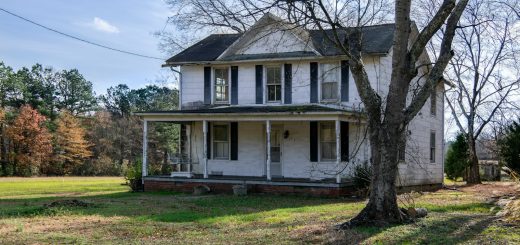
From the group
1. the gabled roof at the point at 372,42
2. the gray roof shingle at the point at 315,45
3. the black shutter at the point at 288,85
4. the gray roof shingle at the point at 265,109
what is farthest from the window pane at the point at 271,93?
the gabled roof at the point at 372,42

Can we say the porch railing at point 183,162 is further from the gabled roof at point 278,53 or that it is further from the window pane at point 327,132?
the window pane at point 327,132

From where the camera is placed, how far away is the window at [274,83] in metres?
22.6

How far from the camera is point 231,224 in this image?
480 inches

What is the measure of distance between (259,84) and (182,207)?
325 inches

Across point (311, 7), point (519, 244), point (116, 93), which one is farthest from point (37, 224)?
point (116, 93)

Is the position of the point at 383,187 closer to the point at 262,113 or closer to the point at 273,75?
the point at 262,113

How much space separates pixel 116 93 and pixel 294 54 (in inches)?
2117

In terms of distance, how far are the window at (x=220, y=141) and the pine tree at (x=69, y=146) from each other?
2729 centimetres

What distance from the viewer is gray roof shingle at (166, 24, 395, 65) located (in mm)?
20797

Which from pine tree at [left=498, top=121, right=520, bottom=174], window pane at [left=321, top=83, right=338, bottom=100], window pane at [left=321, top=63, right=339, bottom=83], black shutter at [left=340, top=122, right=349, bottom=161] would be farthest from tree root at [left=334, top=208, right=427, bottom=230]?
pine tree at [left=498, top=121, right=520, bottom=174]

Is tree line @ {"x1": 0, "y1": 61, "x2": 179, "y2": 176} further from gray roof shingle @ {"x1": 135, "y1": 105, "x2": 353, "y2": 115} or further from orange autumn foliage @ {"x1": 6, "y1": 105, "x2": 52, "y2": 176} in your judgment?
gray roof shingle @ {"x1": 135, "y1": 105, "x2": 353, "y2": 115}

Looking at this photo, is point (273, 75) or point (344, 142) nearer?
point (344, 142)

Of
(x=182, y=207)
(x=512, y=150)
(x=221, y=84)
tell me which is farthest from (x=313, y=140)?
(x=512, y=150)

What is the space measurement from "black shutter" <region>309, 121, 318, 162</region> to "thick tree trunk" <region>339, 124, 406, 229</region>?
10572 mm
